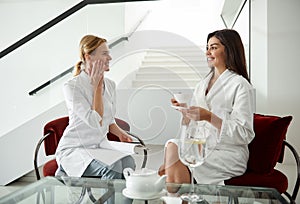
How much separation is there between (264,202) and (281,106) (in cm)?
157

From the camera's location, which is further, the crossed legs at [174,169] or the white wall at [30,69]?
the white wall at [30,69]

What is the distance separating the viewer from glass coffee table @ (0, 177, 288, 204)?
4.67 ft

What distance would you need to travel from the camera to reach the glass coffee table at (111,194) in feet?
4.67

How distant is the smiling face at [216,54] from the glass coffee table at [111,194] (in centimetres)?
80

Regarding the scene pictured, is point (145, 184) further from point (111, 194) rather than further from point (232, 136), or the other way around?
point (232, 136)

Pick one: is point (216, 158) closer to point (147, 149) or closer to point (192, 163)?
point (147, 149)

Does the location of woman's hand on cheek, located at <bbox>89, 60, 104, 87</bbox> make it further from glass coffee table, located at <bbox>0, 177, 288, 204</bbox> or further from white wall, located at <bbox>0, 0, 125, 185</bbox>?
white wall, located at <bbox>0, 0, 125, 185</bbox>

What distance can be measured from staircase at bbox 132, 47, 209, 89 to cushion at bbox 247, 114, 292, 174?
483 mm

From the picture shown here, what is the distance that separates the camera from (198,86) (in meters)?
2.08

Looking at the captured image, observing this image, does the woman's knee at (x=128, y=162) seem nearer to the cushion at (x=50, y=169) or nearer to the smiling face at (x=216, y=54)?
the cushion at (x=50, y=169)

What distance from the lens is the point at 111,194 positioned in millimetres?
1502

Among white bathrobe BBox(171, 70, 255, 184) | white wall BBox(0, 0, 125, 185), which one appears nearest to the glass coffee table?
white bathrobe BBox(171, 70, 255, 184)

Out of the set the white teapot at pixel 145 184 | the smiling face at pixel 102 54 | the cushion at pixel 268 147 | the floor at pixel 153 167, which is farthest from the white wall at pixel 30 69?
the white teapot at pixel 145 184

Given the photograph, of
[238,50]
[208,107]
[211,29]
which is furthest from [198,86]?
[211,29]
